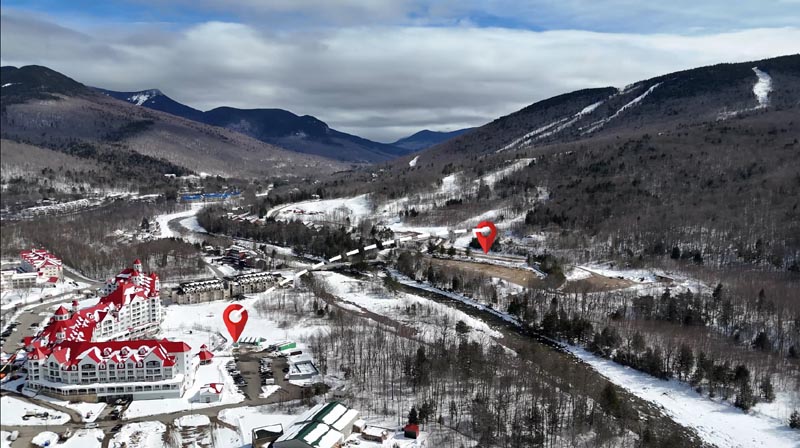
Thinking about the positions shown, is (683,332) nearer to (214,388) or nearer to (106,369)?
(214,388)

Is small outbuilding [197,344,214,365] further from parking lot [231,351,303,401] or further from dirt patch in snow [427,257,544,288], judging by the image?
dirt patch in snow [427,257,544,288]

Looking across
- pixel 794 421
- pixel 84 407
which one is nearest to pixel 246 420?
pixel 84 407

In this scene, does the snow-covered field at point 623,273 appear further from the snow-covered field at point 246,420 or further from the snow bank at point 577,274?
the snow-covered field at point 246,420

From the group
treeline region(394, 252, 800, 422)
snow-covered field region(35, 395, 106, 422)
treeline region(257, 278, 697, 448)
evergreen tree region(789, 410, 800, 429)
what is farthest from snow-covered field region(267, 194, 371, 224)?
evergreen tree region(789, 410, 800, 429)

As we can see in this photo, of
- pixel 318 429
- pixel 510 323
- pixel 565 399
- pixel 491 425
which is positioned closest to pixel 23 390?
pixel 318 429

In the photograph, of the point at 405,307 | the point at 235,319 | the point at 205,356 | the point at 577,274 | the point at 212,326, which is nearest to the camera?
the point at 205,356

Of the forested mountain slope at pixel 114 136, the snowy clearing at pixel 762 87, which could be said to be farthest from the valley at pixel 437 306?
the forested mountain slope at pixel 114 136
